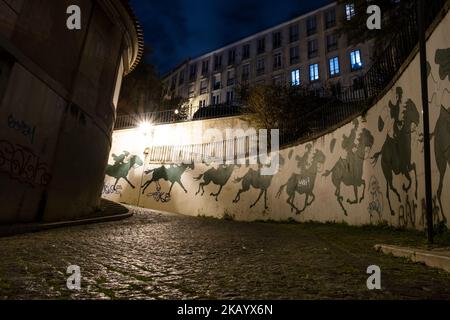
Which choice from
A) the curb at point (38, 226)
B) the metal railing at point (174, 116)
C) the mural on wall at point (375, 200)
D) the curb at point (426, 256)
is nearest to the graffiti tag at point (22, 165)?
the curb at point (38, 226)

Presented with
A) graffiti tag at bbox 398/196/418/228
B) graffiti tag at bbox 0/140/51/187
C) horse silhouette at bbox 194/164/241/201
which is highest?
horse silhouette at bbox 194/164/241/201

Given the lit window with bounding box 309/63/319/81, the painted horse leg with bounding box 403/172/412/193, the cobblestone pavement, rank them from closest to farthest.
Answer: the cobblestone pavement < the painted horse leg with bounding box 403/172/412/193 < the lit window with bounding box 309/63/319/81

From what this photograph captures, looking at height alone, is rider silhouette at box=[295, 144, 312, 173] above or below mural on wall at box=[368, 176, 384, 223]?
above

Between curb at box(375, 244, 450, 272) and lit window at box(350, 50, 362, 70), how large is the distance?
104ft

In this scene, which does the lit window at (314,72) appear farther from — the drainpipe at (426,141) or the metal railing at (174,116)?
the drainpipe at (426,141)

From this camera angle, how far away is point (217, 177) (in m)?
16.1

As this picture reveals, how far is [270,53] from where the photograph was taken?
125 feet

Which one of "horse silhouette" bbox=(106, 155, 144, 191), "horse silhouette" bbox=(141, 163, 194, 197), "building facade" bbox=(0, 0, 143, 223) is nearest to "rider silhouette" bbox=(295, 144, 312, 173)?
"horse silhouette" bbox=(141, 163, 194, 197)

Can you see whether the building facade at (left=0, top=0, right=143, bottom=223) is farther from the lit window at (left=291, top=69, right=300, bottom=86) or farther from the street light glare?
the lit window at (left=291, top=69, right=300, bottom=86)

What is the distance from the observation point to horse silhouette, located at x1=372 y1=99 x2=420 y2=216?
20.0 feet

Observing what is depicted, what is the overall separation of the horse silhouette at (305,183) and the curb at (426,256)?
284 inches

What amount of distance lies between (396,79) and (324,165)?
4591mm

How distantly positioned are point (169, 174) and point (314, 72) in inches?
981
